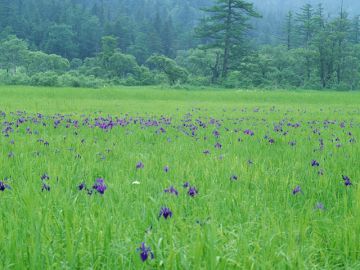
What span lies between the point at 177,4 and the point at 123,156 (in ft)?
487

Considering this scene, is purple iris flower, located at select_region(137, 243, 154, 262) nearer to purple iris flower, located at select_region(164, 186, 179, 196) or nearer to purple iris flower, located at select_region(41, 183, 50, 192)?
purple iris flower, located at select_region(164, 186, 179, 196)

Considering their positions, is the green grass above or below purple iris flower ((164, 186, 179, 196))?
below

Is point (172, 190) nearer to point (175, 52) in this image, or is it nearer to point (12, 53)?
point (12, 53)

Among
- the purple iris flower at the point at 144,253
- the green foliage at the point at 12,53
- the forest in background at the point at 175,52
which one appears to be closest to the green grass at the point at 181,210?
the purple iris flower at the point at 144,253

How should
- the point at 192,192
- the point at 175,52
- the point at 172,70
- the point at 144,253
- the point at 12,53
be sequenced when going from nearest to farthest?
the point at 144,253 < the point at 192,192 < the point at 172,70 < the point at 12,53 < the point at 175,52

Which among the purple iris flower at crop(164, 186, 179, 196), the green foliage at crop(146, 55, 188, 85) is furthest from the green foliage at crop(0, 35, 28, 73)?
the purple iris flower at crop(164, 186, 179, 196)

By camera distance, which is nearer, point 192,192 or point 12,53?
point 192,192

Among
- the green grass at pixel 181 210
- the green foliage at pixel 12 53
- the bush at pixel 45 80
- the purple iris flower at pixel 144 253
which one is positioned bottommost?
the green grass at pixel 181 210

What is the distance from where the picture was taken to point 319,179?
3.15m

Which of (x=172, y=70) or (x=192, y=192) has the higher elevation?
(x=172, y=70)

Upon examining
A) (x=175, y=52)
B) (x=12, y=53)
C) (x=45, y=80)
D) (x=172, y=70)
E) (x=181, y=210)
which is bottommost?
(x=181, y=210)

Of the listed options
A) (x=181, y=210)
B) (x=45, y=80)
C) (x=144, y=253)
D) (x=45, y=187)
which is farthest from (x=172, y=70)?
(x=144, y=253)

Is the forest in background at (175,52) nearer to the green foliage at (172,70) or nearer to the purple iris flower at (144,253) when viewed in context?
the green foliage at (172,70)

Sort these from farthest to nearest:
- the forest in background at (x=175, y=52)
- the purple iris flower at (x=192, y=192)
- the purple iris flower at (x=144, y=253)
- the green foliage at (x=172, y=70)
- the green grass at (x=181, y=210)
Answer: the forest in background at (x=175, y=52), the green foliage at (x=172, y=70), the purple iris flower at (x=192, y=192), the green grass at (x=181, y=210), the purple iris flower at (x=144, y=253)
